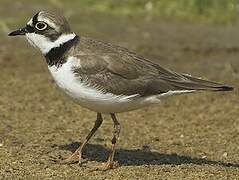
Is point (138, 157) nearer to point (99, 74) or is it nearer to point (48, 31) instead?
point (99, 74)

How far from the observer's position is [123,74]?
7648 millimetres

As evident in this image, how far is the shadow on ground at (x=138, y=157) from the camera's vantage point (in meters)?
7.95

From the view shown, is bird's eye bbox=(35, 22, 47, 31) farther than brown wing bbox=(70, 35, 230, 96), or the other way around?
bird's eye bbox=(35, 22, 47, 31)

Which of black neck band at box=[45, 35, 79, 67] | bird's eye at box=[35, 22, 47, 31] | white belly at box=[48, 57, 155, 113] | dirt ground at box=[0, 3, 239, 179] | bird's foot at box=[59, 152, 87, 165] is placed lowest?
dirt ground at box=[0, 3, 239, 179]

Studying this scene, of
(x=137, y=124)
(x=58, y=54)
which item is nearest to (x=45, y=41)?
(x=58, y=54)

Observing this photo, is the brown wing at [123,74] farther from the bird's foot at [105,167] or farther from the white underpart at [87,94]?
the bird's foot at [105,167]

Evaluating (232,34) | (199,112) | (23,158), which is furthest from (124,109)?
(232,34)

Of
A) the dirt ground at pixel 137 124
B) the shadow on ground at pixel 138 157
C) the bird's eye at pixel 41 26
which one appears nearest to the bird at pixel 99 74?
the bird's eye at pixel 41 26

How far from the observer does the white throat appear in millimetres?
7648

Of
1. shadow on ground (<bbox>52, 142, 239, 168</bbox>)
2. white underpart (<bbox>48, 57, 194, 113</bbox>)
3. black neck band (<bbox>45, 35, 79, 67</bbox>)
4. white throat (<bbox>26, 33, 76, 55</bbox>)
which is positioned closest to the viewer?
white underpart (<bbox>48, 57, 194, 113</bbox>)

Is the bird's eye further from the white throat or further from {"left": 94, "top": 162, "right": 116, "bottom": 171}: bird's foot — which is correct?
{"left": 94, "top": 162, "right": 116, "bottom": 171}: bird's foot

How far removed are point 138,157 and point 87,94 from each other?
1.26 metres

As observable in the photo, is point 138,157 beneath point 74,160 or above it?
beneath

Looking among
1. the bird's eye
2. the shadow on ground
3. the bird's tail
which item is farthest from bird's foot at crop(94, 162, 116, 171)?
the bird's eye
